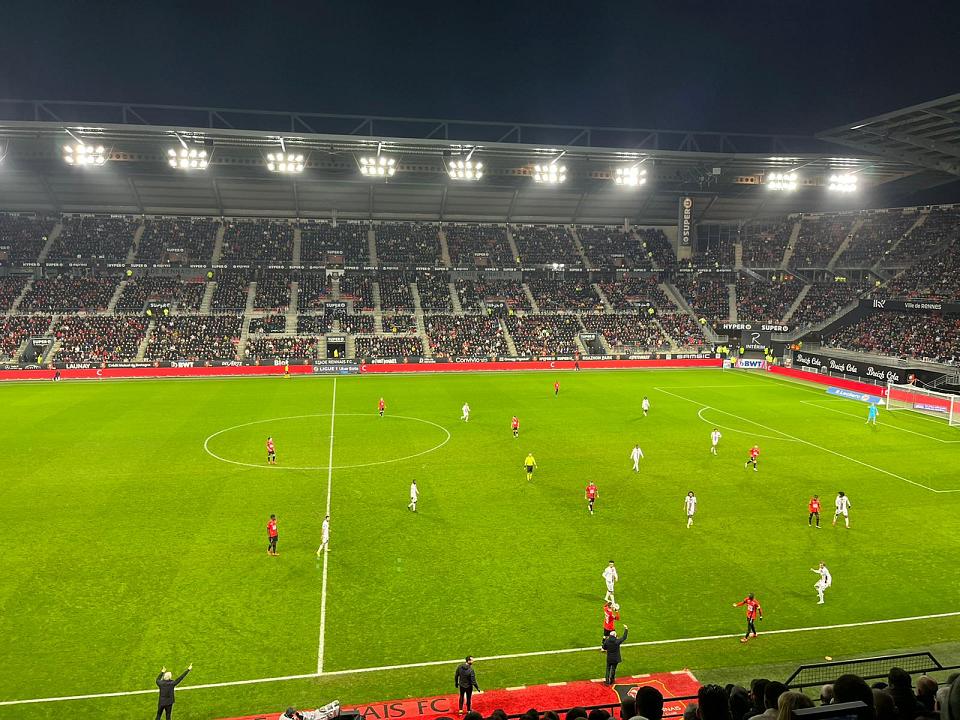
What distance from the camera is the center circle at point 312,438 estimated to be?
27984 millimetres

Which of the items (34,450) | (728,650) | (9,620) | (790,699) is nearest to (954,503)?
(728,650)

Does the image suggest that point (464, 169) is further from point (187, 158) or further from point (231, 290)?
point (231, 290)

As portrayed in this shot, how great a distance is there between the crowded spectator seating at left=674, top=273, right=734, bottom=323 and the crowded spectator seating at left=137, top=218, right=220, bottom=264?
56.8m

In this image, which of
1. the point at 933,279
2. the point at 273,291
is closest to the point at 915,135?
→ the point at 933,279

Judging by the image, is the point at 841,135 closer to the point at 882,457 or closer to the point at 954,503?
the point at 882,457

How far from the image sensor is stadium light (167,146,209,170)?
5553 cm

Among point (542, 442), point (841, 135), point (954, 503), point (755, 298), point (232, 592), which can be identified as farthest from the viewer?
point (755, 298)

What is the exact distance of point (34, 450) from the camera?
28.9 meters

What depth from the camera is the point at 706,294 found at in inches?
3000

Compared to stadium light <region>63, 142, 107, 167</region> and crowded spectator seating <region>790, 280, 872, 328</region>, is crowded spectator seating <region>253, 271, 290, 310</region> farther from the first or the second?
crowded spectator seating <region>790, 280, 872, 328</region>

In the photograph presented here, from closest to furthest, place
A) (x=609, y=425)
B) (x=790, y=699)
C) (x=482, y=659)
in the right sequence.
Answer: (x=790, y=699) → (x=482, y=659) → (x=609, y=425)

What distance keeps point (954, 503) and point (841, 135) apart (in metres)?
42.2

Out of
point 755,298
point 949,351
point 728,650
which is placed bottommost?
point 728,650

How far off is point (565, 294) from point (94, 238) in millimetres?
53974
